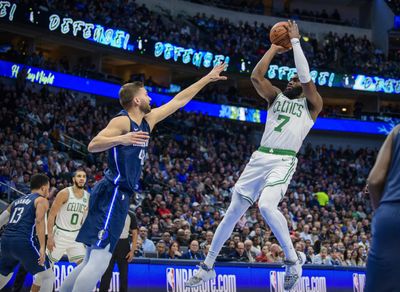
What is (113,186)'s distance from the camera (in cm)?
670

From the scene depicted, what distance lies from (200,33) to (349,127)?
34.0 ft

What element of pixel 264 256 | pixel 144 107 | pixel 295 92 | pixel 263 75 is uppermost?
pixel 263 75

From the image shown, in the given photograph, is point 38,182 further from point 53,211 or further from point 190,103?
point 190,103

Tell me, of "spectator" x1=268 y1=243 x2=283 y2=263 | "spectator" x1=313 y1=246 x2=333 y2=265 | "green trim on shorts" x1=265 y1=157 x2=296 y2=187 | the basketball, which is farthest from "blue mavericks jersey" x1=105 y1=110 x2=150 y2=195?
"spectator" x1=313 y1=246 x2=333 y2=265

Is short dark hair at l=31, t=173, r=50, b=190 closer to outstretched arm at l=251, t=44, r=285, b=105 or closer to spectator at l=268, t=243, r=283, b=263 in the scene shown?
outstretched arm at l=251, t=44, r=285, b=105

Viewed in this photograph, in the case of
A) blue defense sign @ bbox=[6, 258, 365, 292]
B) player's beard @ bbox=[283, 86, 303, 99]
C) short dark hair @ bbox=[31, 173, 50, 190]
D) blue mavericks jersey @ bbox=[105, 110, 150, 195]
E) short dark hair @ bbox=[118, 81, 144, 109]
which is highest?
player's beard @ bbox=[283, 86, 303, 99]

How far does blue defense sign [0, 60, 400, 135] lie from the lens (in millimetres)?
27516

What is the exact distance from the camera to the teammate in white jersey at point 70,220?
11141 millimetres

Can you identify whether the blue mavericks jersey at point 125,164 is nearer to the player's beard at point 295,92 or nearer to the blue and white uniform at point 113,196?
the blue and white uniform at point 113,196

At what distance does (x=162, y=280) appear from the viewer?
11.5 m

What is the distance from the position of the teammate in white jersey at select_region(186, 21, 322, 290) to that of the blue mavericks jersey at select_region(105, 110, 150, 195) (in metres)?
1.56

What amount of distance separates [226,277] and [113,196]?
584 cm

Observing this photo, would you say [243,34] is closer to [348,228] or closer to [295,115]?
[348,228]

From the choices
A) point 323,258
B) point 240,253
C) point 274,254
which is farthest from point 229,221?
point 323,258
